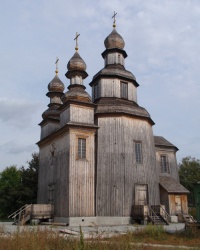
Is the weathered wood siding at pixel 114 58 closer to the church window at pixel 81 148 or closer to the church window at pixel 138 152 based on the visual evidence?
the church window at pixel 138 152

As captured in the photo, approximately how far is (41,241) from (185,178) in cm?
4824

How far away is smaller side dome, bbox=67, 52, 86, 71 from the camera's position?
2564cm

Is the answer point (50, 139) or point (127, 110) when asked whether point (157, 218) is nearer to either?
point (127, 110)

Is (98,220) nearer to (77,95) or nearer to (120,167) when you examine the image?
(120,167)

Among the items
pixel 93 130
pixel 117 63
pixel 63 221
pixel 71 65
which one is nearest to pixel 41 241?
pixel 63 221

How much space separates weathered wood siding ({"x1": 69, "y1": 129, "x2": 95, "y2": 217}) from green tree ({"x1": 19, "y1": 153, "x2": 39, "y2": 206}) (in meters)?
12.9

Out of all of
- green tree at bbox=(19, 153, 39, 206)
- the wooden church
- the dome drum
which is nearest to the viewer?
the wooden church

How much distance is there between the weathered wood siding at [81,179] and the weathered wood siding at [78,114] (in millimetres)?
887

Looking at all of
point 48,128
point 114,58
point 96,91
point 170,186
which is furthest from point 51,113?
point 170,186

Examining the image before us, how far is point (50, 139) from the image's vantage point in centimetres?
2558

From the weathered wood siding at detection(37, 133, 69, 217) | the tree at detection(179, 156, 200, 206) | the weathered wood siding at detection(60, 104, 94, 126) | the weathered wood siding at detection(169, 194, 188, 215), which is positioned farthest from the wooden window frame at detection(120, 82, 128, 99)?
the tree at detection(179, 156, 200, 206)

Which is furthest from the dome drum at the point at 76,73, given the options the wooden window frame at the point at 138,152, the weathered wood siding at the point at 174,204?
the weathered wood siding at the point at 174,204

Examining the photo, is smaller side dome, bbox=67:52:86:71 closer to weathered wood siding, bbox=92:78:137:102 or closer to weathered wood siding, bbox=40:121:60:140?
weathered wood siding, bbox=92:78:137:102

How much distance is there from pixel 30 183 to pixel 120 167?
49.2 feet
